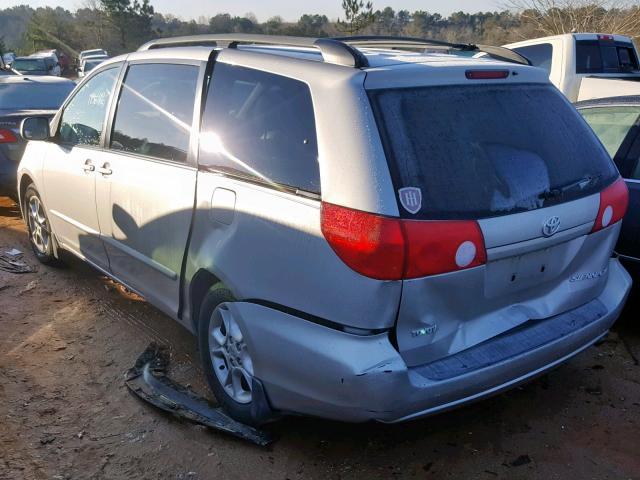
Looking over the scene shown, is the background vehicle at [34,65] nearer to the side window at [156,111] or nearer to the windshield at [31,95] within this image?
the windshield at [31,95]

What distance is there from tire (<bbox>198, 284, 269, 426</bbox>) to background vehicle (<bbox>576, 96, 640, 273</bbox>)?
8.18 ft

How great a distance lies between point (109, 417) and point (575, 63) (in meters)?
6.93

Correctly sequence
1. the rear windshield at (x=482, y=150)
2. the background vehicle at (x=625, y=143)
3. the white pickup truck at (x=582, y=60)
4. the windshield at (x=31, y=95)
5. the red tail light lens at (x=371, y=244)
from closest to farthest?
the red tail light lens at (x=371, y=244) < the rear windshield at (x=482, y=150) < the background vehicle at (x=625, y=143) < the white pickup truck at (x=582, y=60) < the windshield at (x=31, y=95)

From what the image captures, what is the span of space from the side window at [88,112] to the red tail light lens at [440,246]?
271 cm

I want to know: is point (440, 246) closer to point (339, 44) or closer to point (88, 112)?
point (339, 44)

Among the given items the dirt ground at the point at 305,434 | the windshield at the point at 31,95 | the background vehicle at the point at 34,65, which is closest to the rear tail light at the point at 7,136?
the windshield at the point at 31,95

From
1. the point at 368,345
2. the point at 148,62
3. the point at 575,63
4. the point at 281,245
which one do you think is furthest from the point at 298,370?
the point at 575,63

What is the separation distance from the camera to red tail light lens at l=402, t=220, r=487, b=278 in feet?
7.43

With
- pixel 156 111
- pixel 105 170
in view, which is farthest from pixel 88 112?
pixel 156 111

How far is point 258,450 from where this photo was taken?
2.89m

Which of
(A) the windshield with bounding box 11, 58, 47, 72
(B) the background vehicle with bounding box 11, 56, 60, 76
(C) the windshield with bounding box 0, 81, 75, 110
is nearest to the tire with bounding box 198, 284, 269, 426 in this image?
(C) the windshield with bounding box 0, 81, 75, 110

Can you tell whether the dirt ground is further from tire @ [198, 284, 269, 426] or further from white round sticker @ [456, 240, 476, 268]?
white round sticker @ [456, 240, 476, 268]

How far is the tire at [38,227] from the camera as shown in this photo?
208 inches

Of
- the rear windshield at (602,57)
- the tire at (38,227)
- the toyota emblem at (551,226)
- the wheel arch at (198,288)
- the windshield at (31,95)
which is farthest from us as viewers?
the rear windshield at (602,57)
